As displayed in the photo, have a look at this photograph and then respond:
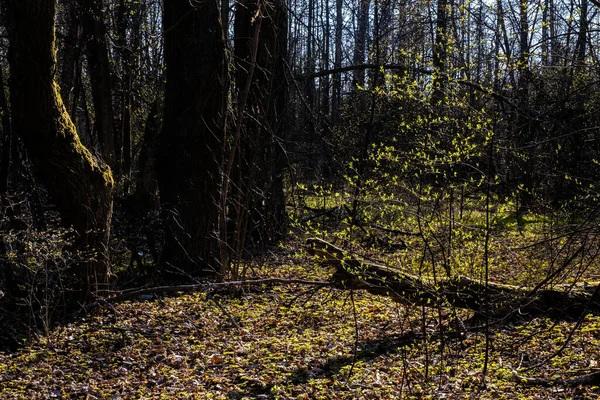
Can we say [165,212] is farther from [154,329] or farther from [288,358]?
[288,358]

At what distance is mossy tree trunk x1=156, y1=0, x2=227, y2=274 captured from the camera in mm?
8352

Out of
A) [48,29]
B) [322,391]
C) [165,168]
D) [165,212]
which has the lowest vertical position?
[322,391]

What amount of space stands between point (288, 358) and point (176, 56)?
4793mm

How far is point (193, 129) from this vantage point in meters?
8.42

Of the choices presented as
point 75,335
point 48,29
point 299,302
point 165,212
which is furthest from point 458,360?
point 48,29

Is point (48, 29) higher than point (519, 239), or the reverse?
point (48, 29)

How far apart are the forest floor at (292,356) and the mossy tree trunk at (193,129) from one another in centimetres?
123

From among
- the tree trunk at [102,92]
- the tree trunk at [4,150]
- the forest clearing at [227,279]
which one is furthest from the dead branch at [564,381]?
the tree trunk at [102,92]

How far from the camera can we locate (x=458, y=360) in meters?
5.62

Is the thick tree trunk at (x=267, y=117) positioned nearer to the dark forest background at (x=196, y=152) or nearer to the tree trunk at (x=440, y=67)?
the dark forest background at (x=196, y=152)

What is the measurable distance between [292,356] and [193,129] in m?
3.82

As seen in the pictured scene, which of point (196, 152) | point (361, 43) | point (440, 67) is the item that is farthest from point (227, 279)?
point (361, 43)

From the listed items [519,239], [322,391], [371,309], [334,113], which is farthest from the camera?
[334,113]

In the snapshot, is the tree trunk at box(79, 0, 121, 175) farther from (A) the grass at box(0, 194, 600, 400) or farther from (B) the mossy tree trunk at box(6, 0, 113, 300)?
(A) the grass at box(0, 194, 600, 400)
